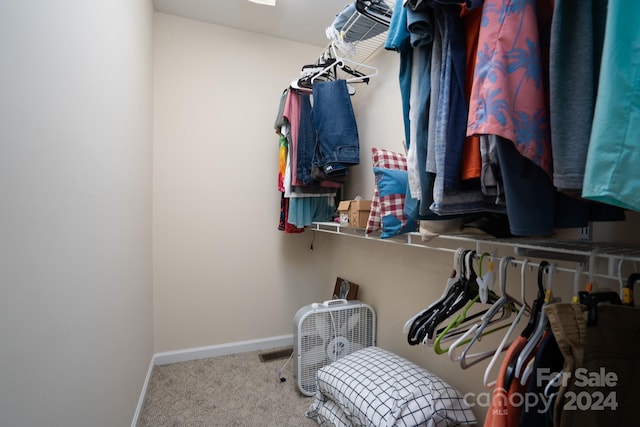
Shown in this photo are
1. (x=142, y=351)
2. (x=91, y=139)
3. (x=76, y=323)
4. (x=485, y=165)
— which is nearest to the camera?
(x=485, y=165)

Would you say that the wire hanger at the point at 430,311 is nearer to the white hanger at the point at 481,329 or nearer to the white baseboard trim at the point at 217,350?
the white hanger at the point at 481,329

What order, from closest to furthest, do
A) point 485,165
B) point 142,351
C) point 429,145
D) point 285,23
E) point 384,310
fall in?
1. point 485,165
2. point 429,145
3. point 142,351
4. point 384,310
5. point 285,23

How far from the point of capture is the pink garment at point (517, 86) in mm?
546

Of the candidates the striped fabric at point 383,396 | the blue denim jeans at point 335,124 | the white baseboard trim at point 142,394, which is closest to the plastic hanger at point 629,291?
the striped fabric at point 383,396

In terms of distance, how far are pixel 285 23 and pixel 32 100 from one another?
2121 mm

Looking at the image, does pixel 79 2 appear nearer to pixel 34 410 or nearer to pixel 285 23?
pixel 34 410

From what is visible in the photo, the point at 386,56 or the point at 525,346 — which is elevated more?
the point at 386,56

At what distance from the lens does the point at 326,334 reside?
6.22 feet

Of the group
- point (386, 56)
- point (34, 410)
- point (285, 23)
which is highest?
point (285, 23)

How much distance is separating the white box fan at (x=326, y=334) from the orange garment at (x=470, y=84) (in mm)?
1427

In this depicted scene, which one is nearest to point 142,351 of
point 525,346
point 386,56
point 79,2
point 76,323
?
point 76,323

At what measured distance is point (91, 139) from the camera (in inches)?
38.4

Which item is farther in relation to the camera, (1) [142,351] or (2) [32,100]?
(1) [142,351]

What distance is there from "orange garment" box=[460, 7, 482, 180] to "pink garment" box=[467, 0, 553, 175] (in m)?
0.11
